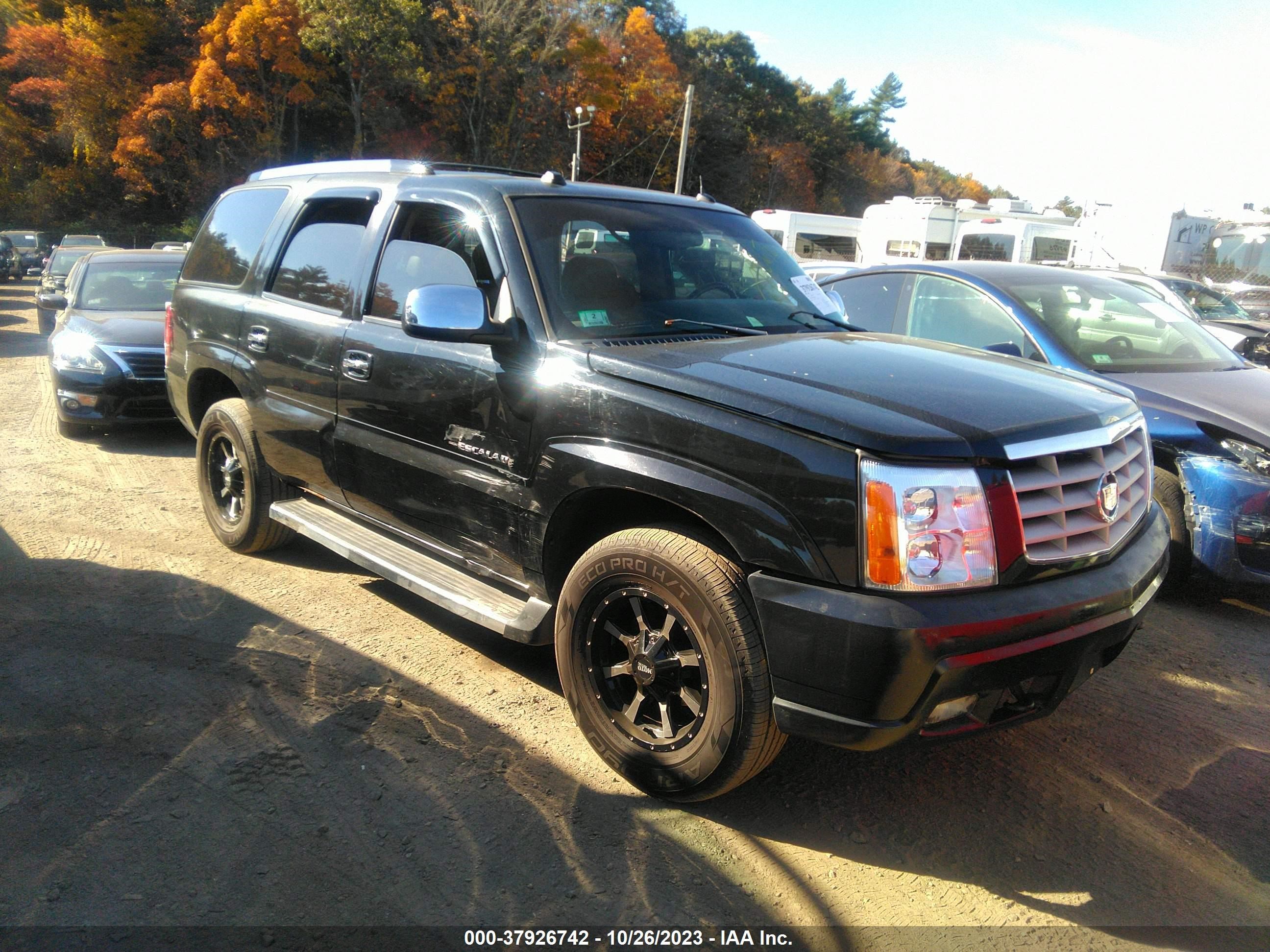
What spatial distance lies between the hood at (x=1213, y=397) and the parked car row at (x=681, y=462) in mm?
26

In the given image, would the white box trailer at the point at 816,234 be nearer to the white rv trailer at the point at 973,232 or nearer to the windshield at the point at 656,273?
the white rv trailer at the point at 973,232

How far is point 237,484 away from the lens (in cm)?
510

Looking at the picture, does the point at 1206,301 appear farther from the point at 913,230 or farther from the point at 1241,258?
the point at 913,230

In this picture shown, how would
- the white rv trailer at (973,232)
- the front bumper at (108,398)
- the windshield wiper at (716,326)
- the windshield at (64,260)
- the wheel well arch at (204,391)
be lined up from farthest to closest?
the white rv trailer at (973,232)
the windshield at (64,260)
the front bumper at (108,398)
the wheel well arch at (204,391)
the windshield wiper at (716,326)

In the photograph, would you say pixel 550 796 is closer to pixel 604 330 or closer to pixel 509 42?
pixel 604 330

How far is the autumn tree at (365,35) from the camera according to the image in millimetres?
36562

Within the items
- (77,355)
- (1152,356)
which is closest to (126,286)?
(77,355)

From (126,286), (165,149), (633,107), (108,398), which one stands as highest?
(633,107)

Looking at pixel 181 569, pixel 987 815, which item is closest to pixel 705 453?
pixel 987 815

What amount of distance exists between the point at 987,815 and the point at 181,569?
4104 mm

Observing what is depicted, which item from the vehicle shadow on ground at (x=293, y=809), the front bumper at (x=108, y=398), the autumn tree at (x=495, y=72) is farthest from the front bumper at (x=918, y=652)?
the autumn tree at (x=495, y=72)

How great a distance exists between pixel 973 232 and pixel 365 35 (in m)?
27.9

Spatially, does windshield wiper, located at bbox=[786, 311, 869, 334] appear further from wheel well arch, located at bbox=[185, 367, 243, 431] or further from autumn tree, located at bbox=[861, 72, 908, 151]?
autumn tree, located at bbox=[861, 72, 908, 151]

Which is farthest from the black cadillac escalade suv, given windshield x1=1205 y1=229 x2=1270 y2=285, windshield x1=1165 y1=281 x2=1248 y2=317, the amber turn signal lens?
windshield x1=1205 y1=229 x2=1270 y2=285
